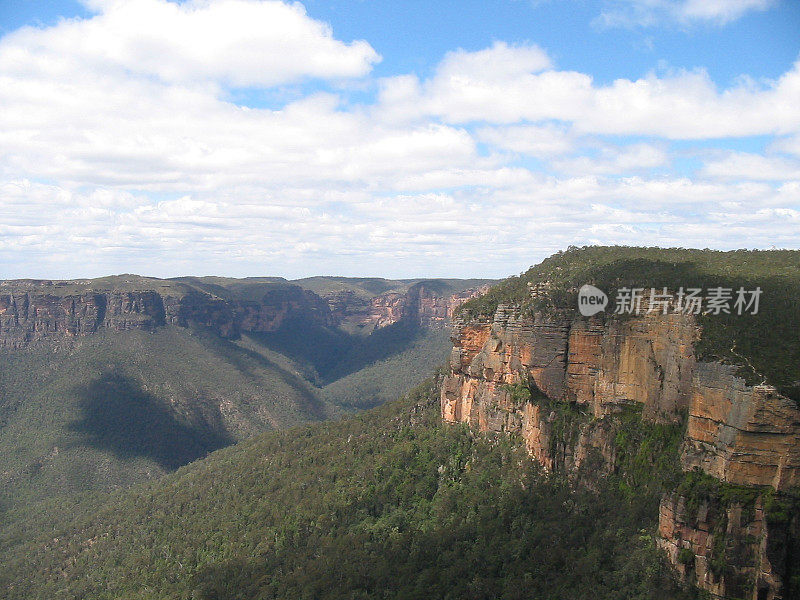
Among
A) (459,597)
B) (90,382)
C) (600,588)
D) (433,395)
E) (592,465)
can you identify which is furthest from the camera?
(90,382)

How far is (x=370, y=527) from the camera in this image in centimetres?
4938

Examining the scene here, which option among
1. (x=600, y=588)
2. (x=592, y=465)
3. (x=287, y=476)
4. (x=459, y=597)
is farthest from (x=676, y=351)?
(x=287, y=476)

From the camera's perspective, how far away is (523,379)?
46156 mm

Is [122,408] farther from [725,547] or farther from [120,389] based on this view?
[725,547]

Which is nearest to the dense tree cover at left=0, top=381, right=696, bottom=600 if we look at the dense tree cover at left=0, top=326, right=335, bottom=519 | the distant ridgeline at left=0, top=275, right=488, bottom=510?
the dense tree cover at left=0, top=326, right=335, bottom=519

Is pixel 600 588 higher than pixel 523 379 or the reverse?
the reverse

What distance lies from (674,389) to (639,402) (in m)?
3.65

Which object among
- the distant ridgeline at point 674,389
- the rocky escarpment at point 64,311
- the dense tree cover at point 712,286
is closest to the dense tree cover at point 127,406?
the rocky escarpment at point 64,311

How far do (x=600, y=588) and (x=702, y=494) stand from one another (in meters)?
7.54

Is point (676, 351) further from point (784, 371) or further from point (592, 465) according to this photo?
point (592, 465)

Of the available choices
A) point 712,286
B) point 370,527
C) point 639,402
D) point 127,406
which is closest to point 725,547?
point 639,402

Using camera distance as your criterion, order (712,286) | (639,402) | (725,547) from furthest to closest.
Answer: (639,402) < (712,286) < (725,547)

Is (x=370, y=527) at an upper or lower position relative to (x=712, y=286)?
lower

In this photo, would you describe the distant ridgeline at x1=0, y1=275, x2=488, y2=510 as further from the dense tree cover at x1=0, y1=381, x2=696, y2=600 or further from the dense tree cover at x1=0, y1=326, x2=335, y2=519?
the dense tree cover at x1=0, y1=381, x2=696, y2=600
